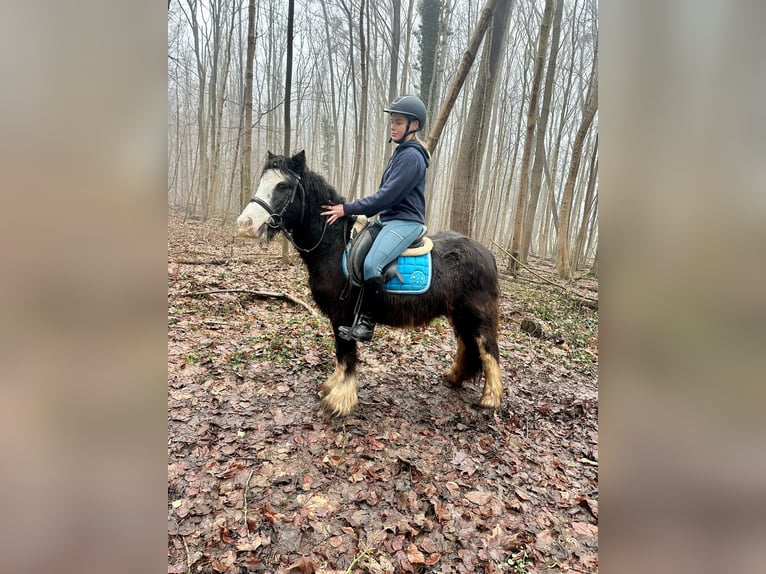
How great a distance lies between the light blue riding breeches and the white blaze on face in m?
0.99

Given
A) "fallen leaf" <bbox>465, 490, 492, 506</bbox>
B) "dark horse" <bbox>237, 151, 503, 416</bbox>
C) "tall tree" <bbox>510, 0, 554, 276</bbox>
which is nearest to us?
"fallen leaf" <bbox>465, 490, 492, 506</bbox>

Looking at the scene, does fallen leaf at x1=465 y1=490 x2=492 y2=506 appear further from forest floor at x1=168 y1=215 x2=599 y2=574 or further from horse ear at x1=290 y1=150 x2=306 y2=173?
horse ear at x1=290 y1=150 x2=306 y2=173

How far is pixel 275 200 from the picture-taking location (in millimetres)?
3145

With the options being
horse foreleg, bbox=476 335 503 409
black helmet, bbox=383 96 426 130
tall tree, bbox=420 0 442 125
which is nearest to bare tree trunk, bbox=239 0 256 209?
black helmet, bbox=383 96 426 130

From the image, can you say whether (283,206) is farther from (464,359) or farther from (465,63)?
(465,63)

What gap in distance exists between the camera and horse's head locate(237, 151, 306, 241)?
119 inches

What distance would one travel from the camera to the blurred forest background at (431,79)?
757 cm

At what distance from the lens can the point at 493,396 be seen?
383 centimetres

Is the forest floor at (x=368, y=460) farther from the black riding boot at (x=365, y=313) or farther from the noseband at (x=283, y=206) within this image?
the noseband at (x=283, y=206)

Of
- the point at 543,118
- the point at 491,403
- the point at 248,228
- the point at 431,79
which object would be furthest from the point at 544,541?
the point at 431,79

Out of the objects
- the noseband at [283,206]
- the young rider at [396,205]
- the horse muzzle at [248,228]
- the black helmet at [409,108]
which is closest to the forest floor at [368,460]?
the young rider at [396,205]

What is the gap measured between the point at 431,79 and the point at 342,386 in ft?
38.9
